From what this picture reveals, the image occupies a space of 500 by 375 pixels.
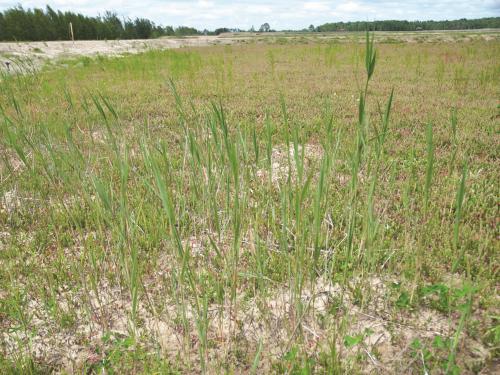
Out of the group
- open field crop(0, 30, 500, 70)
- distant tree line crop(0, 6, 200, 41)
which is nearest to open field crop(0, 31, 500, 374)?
open field crop(0, 30, 500, 70)

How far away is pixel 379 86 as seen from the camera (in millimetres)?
8047

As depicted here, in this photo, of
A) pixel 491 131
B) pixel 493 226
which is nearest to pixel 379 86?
pixel 491 131

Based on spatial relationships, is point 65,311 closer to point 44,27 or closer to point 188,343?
point 188,343

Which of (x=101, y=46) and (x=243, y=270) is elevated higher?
(x=101, y=46)

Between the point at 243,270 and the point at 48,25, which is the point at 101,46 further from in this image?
the point at 243,270


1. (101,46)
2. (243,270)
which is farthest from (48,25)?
(243,270)

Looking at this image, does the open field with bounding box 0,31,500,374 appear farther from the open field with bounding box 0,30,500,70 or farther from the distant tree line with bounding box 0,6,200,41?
the distant tree line with bounding box 0,6,200,41

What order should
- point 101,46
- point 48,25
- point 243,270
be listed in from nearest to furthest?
1. point 243,270
2. point 101,46
3. point 48,25

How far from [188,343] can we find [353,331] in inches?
32.0

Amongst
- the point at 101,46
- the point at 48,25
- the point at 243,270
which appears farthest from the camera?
the point at 48,25

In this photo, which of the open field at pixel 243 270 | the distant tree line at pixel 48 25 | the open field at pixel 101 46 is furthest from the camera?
the distant tree line at pixel 48 25

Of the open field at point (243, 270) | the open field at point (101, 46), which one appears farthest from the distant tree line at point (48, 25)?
the open field at point (243, 270)

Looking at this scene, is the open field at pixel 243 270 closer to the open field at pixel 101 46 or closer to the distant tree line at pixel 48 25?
the open field at pixel 101 46

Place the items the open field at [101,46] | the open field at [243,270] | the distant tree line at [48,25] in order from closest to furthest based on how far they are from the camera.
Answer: the open field at [243,270], the open field at [101,46], the distant tree line at [48,25]
